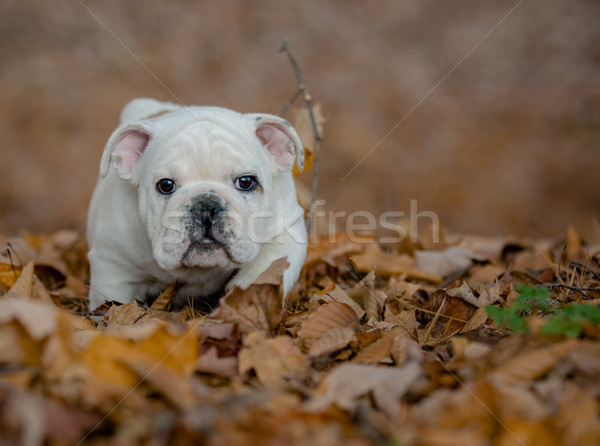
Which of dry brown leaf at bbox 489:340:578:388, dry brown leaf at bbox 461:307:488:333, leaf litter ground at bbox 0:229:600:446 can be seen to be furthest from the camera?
dry brown leaf at bbox 461:307:488:333

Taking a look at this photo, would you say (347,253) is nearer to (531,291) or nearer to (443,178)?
(531,291)

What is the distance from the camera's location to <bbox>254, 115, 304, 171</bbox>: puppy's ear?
3.11 meters

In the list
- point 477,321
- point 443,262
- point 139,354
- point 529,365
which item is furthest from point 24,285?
point 443,262

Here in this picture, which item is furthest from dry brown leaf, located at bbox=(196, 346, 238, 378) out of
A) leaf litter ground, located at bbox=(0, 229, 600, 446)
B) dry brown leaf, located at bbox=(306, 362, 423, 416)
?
dry brown leaf, located at bbox=(306, 362, 423, 416)

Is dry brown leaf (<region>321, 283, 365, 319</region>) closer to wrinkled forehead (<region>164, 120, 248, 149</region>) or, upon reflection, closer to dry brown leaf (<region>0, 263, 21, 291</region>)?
wrinkled forehead (<region>164, 120, 248, 149</region>)

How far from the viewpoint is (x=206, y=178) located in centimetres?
289

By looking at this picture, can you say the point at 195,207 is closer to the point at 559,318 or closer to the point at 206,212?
the point at 206,212

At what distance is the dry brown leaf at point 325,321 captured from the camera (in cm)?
222

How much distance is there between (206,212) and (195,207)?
56mm

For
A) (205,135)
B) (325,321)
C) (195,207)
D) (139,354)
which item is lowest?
(325,321)

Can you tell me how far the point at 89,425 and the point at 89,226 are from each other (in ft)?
7.12

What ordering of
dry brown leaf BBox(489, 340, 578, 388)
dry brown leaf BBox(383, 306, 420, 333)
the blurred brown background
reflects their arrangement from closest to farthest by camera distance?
dry brown leaf BBox(489, 340, 578, 388), dry brown leaf BBox(383, 306, 420, 333), the blurred brown background

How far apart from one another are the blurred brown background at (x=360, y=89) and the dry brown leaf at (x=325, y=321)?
226 inches

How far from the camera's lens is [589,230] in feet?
25.0
